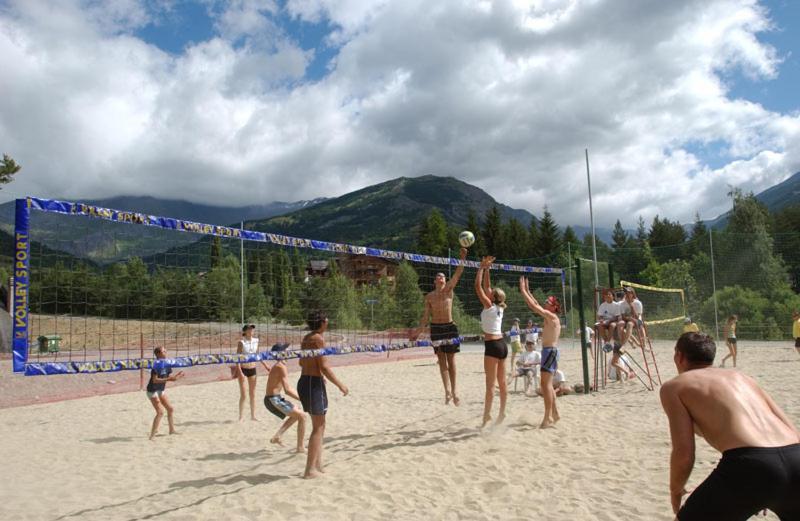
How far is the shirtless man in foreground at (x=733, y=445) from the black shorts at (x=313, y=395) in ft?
9.94

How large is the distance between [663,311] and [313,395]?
18136 mm

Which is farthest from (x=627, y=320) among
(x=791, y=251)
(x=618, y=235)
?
(x=618, y=235)

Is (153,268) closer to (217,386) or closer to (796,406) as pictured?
(217,386)

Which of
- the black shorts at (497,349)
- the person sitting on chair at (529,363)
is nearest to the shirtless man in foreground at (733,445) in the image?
the black shorts at (497,349)

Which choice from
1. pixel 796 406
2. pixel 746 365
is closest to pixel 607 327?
pixel 796 406

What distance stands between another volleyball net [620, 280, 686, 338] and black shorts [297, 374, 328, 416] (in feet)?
54.5

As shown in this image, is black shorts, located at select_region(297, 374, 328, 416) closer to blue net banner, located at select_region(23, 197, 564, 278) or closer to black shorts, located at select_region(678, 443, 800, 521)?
blue net banner, located at select_region(23, 197, 564, 278)

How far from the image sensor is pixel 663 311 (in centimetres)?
1961

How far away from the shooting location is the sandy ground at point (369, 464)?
398 cm

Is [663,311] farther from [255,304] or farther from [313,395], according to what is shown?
[313,395]

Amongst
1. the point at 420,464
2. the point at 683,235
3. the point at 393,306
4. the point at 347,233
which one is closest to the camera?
the point at 420,464

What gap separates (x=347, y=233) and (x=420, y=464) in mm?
186558

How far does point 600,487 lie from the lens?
164 inches

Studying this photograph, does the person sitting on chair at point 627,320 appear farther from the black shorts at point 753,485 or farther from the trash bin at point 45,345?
the trash bin at point 45,345
